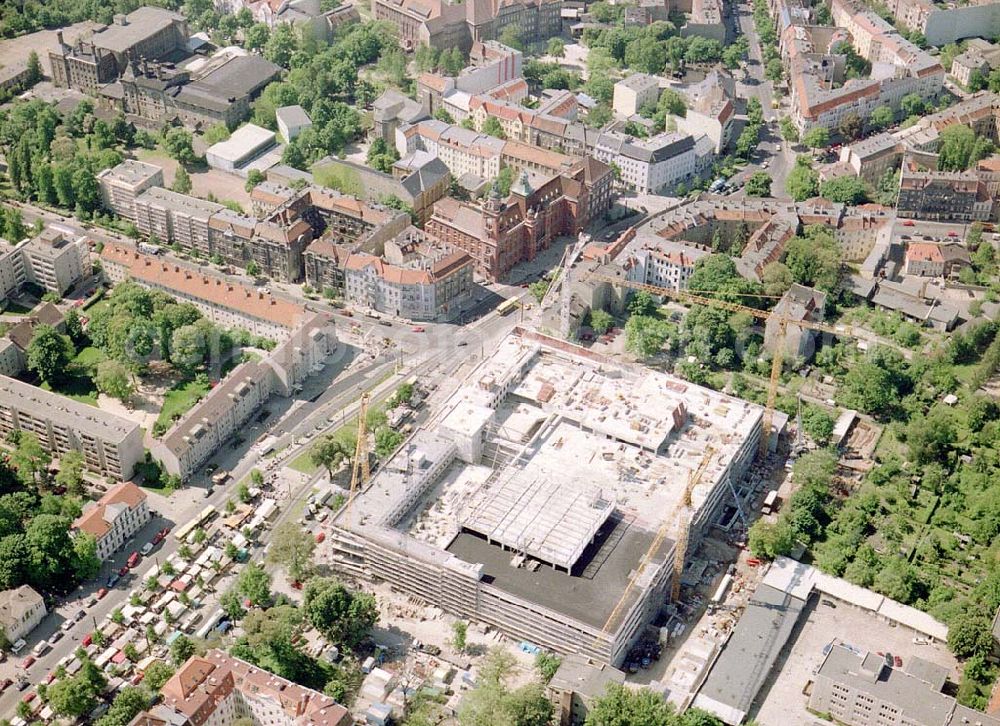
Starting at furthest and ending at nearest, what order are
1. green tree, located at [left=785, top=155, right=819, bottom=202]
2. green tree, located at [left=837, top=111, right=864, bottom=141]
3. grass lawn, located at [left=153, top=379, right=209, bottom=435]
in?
green tree, located at [left=837, top=111, right=864, bottom=141] → green tree, located at [left=785, top=155, right=819, bottom=202] → grass lawn, located at [left=153, top=379, right=209, bottom=435]

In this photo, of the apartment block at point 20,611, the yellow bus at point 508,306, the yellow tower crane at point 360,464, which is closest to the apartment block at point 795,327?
the yellow bus at point 508,306

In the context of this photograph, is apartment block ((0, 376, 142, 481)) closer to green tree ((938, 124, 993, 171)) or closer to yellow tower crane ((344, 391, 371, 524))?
yellow tower crane ((344, 391, 371, 524))

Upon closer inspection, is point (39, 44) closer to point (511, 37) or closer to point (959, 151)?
point (511, 37)

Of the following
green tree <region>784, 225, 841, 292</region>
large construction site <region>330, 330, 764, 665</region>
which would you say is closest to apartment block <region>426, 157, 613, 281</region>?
large construction site <region>330, 330, 764, 665</region>

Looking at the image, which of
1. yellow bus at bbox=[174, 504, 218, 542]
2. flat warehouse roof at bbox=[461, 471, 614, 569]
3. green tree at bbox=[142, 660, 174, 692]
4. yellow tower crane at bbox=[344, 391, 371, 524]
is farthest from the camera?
yellow bus at bbox=[174, 504, 218, 542]

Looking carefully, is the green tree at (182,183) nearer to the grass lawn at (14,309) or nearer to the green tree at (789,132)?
the grass lawn at (14,309)

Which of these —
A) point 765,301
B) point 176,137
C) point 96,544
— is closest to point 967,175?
point 765,301
